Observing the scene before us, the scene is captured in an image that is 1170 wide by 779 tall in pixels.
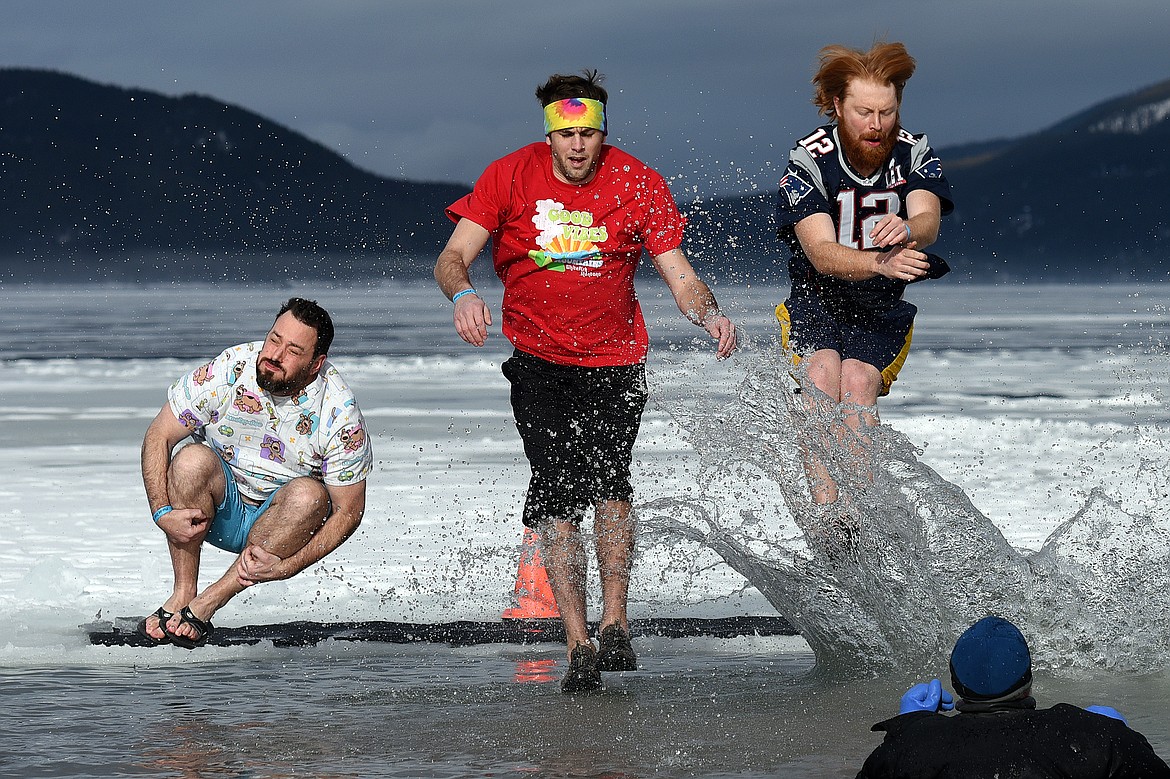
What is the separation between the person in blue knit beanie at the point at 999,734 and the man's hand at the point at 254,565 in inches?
116

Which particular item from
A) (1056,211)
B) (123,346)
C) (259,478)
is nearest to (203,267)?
(1056,211)

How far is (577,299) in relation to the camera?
5281 mm

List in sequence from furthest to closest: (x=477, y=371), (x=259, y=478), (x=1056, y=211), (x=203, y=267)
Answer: (x=1056, y=211)
(x=203, y=267)
(x=477, y=371)
(x=259, y=478)

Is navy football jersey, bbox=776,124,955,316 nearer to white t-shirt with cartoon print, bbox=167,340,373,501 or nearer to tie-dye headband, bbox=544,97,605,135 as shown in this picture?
tie-dye headband, bbox=544,97,605,135

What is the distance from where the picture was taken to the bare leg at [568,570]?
499 cm

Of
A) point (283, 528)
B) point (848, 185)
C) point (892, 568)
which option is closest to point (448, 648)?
point (283, 528)

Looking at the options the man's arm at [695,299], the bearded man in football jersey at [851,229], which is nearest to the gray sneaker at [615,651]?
the bearded man in football jersey at [851,229]

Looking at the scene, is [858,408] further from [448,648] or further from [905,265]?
[448,648]

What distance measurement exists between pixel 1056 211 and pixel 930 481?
195 meters

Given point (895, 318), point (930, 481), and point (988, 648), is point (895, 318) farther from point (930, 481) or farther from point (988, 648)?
point (988, 648)

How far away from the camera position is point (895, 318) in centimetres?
571

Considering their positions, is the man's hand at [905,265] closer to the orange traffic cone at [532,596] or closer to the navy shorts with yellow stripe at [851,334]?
the navy shorts with yellow stripe at [851,334]

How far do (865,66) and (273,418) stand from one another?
→ 2358 millimetres

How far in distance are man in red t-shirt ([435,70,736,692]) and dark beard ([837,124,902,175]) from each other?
659 mm
